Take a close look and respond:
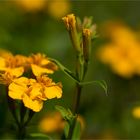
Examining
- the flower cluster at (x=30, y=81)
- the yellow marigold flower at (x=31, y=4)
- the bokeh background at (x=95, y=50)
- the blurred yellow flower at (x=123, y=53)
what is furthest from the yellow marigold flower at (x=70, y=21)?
the yellow marigold flower at (x=31, y=4)

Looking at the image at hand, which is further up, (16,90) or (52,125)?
(16,90)

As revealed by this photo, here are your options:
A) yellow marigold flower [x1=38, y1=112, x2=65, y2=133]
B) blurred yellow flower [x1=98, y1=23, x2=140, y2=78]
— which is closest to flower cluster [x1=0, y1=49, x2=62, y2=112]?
yellow marigold flower [x1=38, y1=112, x2=65, y2=133]

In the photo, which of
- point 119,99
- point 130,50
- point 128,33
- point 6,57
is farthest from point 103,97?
point 6,57

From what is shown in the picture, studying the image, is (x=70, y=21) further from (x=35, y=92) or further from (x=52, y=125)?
(x=52, y=125)

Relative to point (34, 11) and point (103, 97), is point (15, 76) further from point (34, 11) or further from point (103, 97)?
point (34, 11)

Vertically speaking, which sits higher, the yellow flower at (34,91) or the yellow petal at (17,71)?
the yellow petal at (17,71)

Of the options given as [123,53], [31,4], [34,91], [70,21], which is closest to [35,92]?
[34,91]

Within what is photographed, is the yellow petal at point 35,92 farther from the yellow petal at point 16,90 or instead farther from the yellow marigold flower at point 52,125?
the yellow marigold flower at point 52,125

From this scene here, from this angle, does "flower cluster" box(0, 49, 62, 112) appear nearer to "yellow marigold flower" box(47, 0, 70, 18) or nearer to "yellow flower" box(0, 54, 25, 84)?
"yellow flower" box(0, 54, 25, 84)
